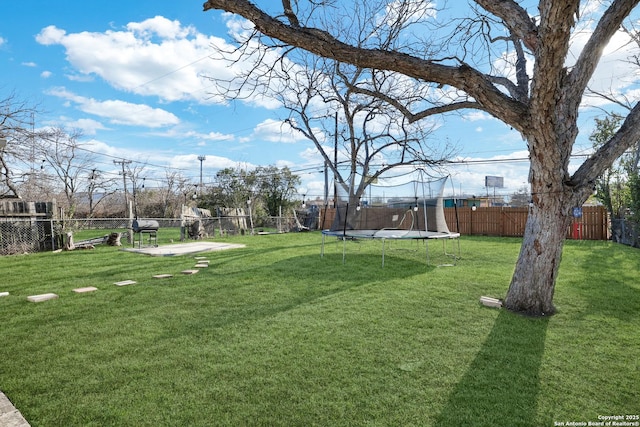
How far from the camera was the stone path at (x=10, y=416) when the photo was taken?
161 cm

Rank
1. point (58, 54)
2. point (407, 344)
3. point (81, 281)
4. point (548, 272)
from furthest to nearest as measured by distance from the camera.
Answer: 1. point (58, 54)
2. point (81, 281)
3. point (548, 272)
4. point (407, 344)

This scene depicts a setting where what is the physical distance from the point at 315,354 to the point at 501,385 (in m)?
1.19

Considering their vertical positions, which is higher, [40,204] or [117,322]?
[40,204]

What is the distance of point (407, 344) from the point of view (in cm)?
265

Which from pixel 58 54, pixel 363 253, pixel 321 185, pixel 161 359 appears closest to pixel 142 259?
pixel 363 253

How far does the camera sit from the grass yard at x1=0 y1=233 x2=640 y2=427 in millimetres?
1762

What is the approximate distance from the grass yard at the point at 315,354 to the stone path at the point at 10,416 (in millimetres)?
55

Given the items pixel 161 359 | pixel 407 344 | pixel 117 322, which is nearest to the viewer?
pixel 161 359

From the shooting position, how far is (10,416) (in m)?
1.68

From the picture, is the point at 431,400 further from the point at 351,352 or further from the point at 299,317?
the point at 299,317

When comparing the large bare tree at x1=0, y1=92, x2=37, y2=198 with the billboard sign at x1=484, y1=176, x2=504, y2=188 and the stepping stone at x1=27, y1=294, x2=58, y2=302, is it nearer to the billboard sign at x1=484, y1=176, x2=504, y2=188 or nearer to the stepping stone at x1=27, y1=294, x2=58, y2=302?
the stepping stone at x1=27, y1=294, x2=58, y2=302

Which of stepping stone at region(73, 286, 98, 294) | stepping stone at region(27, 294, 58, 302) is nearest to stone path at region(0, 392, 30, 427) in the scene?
stepping stone at region(27, 294, 58, 302)

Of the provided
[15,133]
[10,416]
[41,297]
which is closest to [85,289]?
[41,297]

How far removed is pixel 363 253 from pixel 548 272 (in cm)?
493
